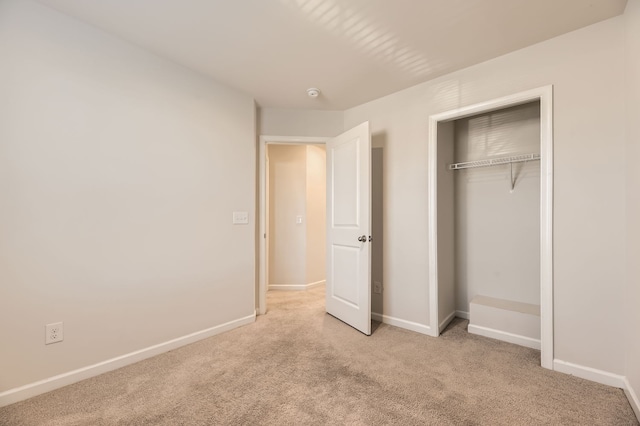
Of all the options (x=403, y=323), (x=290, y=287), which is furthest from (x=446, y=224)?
(x=290, y=287)

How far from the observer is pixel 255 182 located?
309 centimetres

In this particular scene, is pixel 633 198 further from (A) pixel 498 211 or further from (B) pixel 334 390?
(B) pixel 334 390

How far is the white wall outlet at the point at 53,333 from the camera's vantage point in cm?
177

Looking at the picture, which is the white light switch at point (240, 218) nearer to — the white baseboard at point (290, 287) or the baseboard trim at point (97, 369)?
the baseboard trim at point (97, 369)

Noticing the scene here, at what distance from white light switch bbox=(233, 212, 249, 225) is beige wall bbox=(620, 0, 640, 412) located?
2.85m

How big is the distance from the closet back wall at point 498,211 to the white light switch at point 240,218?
228 centimetres

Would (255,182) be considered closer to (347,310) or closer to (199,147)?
(199,147)

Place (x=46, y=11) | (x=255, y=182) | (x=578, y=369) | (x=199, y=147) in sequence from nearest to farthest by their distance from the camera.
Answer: (x=46, y=11)
(x=578, y=369)
(x=199, y=147)
(x=255, y=182)

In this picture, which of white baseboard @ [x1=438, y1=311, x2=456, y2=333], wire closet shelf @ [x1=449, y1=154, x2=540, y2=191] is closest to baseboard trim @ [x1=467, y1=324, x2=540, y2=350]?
white baseboard @ [x1=438, y1=311, x2=456, y2=333]

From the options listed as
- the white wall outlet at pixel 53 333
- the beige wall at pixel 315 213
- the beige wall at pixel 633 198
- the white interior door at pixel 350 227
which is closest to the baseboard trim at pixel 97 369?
the white wall outlet at pixel 53 333

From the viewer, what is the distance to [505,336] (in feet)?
8.21

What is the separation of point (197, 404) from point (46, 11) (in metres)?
2.55

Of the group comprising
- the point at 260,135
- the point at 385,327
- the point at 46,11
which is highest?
the point at 46,11

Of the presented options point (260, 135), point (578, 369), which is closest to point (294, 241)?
point (260, 135)
